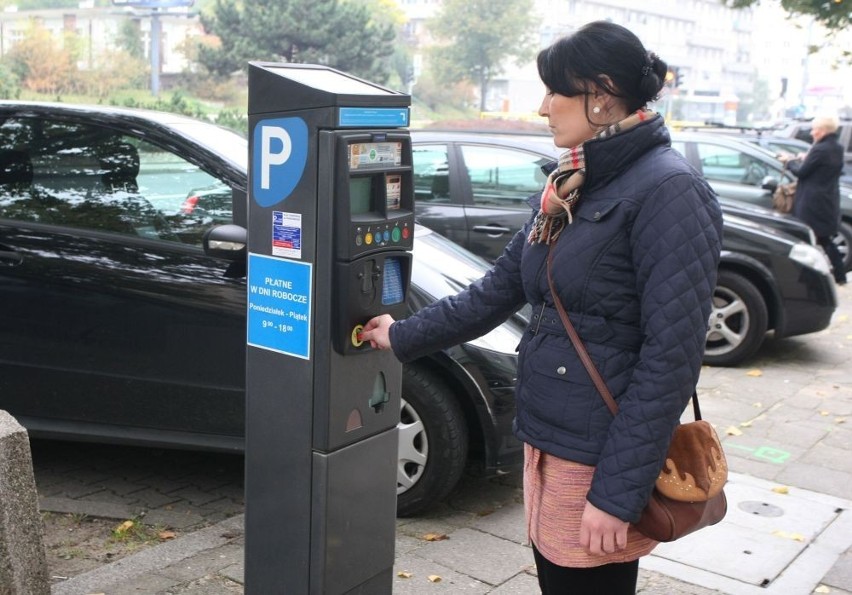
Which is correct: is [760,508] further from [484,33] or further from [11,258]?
[484,33]

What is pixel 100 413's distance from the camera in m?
4.14

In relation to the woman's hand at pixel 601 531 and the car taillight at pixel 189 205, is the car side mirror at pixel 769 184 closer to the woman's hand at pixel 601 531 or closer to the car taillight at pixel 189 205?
the car taillight at pixel 189 205

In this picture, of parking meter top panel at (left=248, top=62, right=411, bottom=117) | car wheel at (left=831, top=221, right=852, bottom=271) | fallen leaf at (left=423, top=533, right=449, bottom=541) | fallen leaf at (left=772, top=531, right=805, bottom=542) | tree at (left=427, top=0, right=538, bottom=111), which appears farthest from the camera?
tree at (left=427, top=0, right=538, bottom=111)

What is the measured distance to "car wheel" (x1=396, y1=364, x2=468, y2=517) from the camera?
12.8 feet

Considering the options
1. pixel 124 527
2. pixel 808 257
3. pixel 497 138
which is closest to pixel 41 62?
pixel 497 138

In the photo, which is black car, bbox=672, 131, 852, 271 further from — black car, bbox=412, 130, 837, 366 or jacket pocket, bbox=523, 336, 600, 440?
jacket pocket, bbox=523, 336, 600, 440

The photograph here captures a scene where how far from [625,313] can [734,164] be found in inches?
373

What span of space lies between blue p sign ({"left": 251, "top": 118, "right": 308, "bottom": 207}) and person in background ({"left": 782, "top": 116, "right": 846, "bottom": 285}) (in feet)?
28.4

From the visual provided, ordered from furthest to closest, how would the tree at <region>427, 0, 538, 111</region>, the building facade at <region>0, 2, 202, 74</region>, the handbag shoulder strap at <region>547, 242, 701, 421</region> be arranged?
1. the tree at <region>427, 0, 538, 111</region>
2. the building facade at <region>0, 2, 202, 74</region>
3. the handbag shoulder strap at <region>547, 242, 701, 421</region>

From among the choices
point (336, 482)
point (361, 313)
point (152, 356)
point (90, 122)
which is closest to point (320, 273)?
point (361, 313)

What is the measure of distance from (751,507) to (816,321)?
3052mm

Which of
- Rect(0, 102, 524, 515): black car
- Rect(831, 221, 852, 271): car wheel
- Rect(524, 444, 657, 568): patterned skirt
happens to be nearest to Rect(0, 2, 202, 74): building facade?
Rect(831, 221, 852, 271): car wheel

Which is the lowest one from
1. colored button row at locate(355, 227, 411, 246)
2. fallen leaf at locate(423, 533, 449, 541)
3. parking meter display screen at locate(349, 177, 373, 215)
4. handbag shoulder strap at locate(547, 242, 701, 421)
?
fallen leaf at locate(423, 533, 449, 541)

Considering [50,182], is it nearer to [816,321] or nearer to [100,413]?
[100,413]
